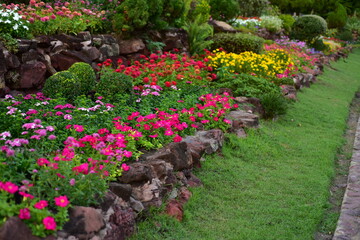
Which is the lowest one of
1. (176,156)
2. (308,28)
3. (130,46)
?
(308,28)

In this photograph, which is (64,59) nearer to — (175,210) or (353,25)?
(175,210)

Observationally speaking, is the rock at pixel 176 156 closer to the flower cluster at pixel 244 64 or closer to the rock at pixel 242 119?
the rock at pixel 242 119

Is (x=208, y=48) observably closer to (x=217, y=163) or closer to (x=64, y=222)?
(x=217, y=163)

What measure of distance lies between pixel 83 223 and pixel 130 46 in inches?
289

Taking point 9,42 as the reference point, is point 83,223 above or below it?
below

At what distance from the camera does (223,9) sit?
17.6 m

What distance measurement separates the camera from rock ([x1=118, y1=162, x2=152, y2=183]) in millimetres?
4297

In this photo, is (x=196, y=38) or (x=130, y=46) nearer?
(x=130, y=46)

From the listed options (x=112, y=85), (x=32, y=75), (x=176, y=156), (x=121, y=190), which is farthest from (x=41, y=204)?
(x=32, y=75)

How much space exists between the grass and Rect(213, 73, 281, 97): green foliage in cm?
81

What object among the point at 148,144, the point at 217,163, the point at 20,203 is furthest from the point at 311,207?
the point at 20,203

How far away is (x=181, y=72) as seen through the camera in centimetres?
936

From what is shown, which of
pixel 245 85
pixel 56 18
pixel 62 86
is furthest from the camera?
pixel 245 85

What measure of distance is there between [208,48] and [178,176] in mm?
8517
